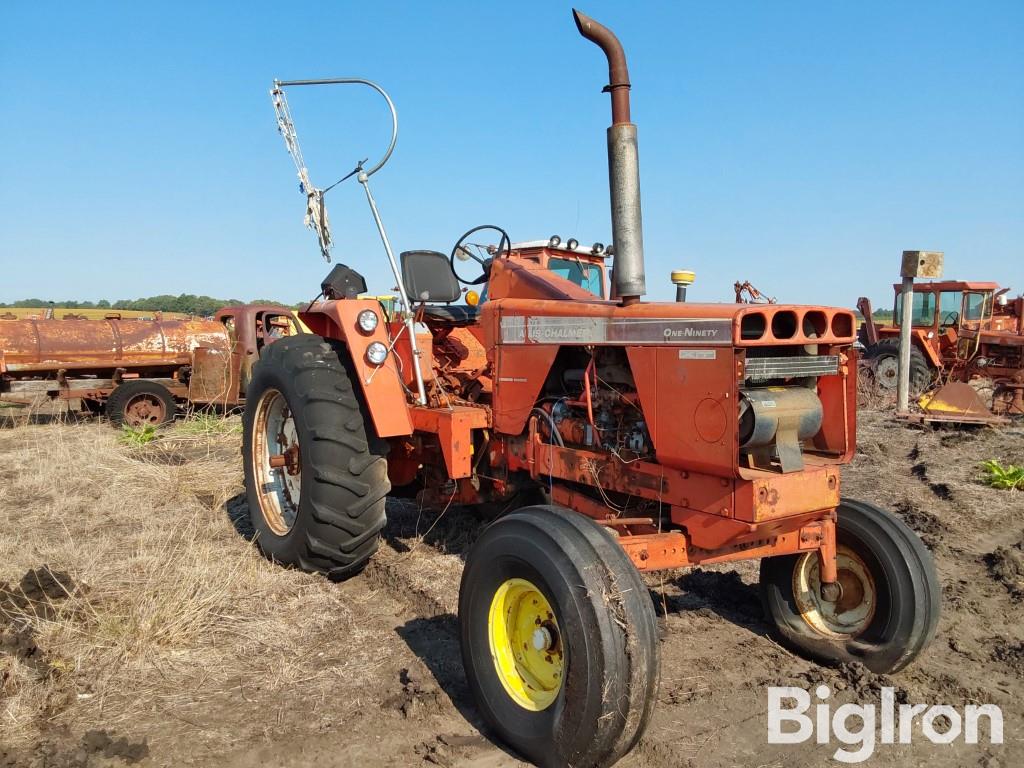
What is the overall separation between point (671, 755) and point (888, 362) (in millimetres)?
13958

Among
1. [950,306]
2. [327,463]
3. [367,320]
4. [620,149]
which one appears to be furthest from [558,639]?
[950,306]

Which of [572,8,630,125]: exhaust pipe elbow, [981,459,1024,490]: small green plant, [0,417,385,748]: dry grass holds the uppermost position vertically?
[572,8,630,125]: exhaust pipe elbow

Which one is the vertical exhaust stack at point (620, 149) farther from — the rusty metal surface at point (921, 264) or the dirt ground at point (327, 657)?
the rusty metal surface at point (921, 264)

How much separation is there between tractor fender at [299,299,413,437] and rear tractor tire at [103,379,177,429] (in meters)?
6.49

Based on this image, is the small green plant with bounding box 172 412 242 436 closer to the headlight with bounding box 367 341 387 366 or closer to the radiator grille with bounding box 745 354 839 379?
the headlight with bounding box 367 341 387 366

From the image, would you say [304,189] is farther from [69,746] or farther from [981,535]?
[981,535]

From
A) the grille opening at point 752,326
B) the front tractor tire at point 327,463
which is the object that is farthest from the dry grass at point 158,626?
the grille opening at point 752,326

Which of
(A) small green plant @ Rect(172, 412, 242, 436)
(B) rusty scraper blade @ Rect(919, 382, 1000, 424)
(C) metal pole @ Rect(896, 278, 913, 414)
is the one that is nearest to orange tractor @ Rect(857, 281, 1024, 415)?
(B) rusty scraper blade @ Rect(919, 382, 1000, 424)

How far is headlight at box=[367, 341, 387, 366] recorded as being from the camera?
12.8 ft

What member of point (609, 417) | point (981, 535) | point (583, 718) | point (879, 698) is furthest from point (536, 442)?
point (981, 535)

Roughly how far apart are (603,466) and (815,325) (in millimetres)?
1002

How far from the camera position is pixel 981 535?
5.16m

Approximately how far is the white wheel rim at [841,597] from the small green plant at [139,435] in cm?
693

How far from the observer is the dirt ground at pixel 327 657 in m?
2.52
